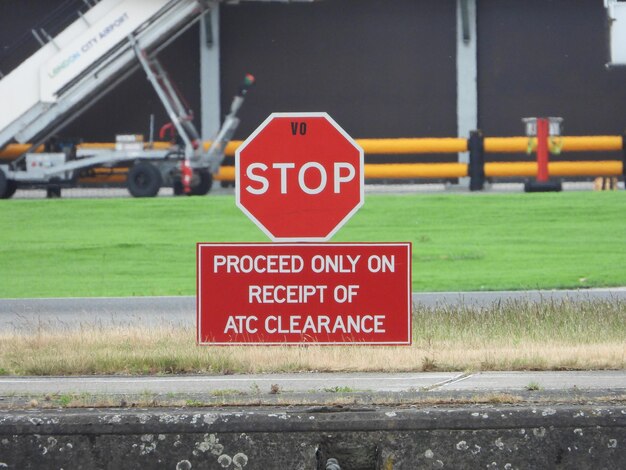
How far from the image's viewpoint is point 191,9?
35.1m

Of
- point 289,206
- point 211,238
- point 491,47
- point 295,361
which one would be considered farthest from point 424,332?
point 491,47

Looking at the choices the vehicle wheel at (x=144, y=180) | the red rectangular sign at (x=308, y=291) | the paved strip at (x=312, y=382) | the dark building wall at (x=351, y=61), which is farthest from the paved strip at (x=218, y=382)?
the dark building wall at (x=351, y=61)

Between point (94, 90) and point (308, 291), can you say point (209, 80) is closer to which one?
point (94, 90)

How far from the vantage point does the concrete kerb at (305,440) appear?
571 centimetres

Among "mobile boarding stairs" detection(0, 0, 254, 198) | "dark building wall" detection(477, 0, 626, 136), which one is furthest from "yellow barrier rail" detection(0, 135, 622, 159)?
"dark building wall" detection(477, 0, 626, 136)

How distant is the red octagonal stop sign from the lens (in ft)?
35.0

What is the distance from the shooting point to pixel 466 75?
1529 inches

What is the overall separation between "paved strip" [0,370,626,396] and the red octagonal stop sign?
1.14 meters

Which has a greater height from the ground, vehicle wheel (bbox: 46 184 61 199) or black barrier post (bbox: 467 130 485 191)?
black barrier post (bbox: 467 130 485 191)

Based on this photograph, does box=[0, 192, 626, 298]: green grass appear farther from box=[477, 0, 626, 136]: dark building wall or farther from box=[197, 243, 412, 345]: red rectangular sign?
box=[197, 243, 412, 345]: red rectangular sign

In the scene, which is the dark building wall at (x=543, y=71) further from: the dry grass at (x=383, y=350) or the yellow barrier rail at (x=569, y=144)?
the dry grass at (x=383, y=350)

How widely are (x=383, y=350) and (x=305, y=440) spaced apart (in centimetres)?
722

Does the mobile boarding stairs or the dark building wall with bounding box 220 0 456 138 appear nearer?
the mobile boarding stairs

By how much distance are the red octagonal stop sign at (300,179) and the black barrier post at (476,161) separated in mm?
24368
